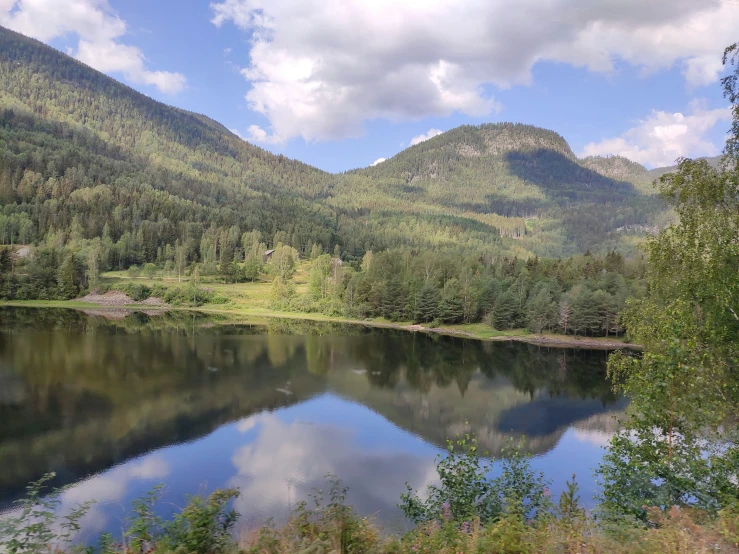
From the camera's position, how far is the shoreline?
6775 centimetres

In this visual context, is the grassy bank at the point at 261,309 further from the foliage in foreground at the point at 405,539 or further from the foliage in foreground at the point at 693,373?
the foliage in foreground at the point at 405,539

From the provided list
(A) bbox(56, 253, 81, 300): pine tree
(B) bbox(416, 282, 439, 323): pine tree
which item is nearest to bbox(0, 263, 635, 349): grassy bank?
(A) bbox(56, 253, 81, 300): pine tree

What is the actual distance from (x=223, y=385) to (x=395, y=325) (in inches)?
1836

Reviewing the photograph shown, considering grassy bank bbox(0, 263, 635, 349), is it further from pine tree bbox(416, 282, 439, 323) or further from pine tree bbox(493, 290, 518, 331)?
pine tree bbox(416, 282, 439, 323)

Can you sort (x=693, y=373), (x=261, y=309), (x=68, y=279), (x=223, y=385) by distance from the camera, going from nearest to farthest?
(x=693, y=373) < (x=223, y=385) < (x=68, y=279) < (x=261, y=309)

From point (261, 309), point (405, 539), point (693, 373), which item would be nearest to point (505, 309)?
point (261, 309)

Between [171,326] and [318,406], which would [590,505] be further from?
[171,326]

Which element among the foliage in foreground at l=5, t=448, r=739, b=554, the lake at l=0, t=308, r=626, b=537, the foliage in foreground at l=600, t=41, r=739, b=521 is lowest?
the lake at l=0, t=308, r=626, b=537

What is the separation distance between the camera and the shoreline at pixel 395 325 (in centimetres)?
6775

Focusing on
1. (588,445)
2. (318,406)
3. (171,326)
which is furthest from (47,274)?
(588,445)

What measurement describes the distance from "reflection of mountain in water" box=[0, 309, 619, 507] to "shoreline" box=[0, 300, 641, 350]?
664 cm

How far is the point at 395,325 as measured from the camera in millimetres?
79500

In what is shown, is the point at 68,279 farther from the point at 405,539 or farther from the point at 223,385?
the point at 405,539

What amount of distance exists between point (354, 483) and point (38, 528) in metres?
15.5
